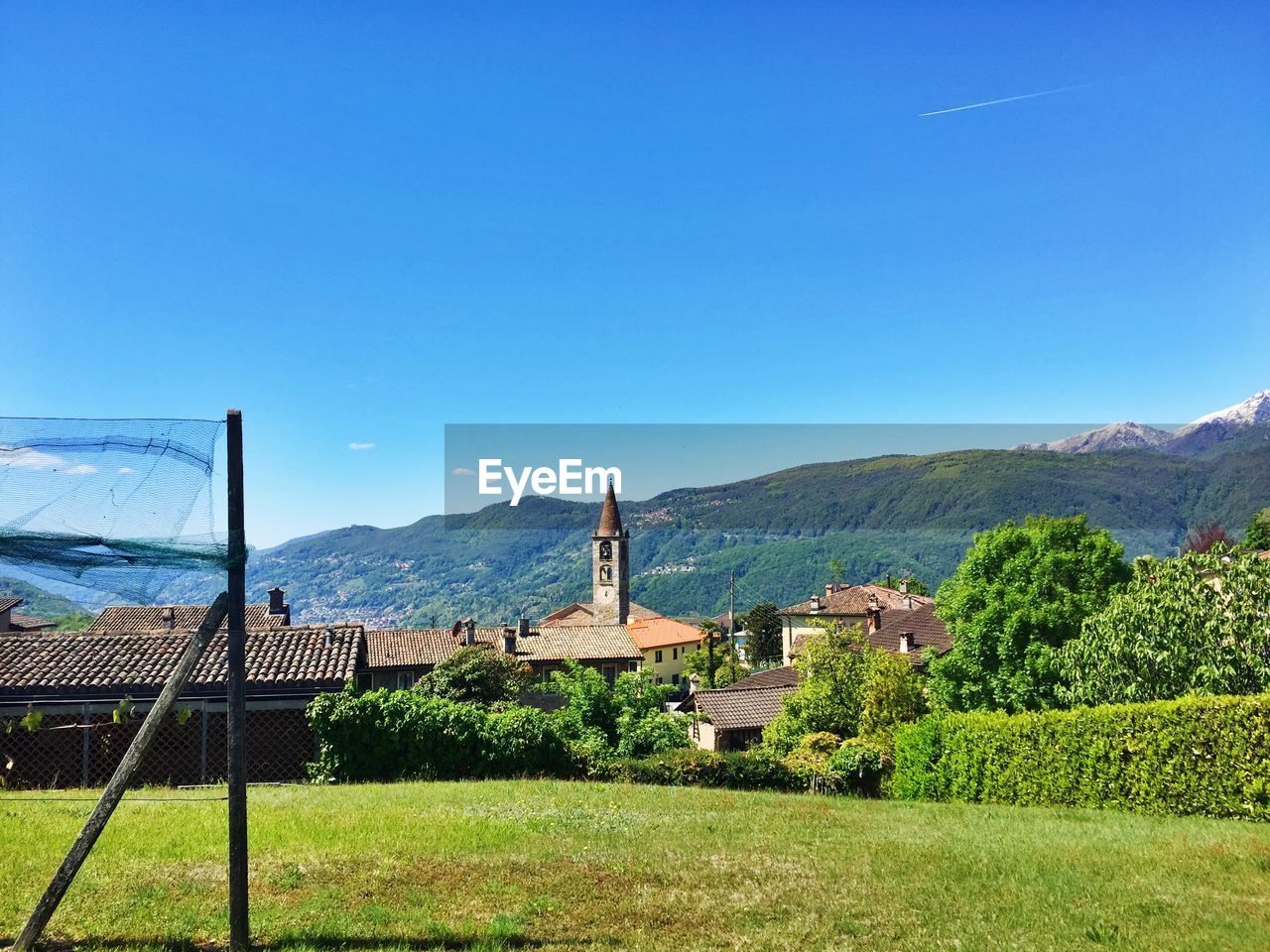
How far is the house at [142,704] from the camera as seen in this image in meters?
13.6

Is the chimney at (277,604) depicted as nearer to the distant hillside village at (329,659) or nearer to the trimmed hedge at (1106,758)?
the distant hillside village at (329,659)

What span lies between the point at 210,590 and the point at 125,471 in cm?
102

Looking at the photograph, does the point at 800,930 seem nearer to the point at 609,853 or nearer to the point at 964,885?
the point at 964,885

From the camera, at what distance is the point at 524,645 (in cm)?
6838

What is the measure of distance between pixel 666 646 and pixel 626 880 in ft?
279

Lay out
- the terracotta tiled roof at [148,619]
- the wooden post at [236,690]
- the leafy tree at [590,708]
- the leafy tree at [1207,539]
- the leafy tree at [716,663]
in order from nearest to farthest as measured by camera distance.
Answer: the wooden post at [236,690], the leafy tree at [590,708], the leafy tree at [1207,539], the terracotta tiled roof at [148,619], the leafy tree at [716,663]

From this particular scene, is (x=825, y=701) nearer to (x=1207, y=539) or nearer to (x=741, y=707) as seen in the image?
(x=741, y=707)

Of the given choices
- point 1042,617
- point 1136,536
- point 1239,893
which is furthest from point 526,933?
point 1136,536

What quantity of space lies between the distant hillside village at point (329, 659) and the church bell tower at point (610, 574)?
128 mm

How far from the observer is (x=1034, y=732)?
1514cm

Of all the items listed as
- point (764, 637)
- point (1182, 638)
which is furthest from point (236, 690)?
point (764, 637)

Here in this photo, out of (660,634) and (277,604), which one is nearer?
(277,604)

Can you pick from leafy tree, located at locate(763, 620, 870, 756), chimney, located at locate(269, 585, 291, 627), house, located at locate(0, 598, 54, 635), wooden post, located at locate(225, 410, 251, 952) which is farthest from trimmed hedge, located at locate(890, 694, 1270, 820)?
chimney, located at locate(269, 585, 291, 627)

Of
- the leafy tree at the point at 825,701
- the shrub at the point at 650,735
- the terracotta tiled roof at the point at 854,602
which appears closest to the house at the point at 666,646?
the terracotta tiled roof at the point at 854,602
